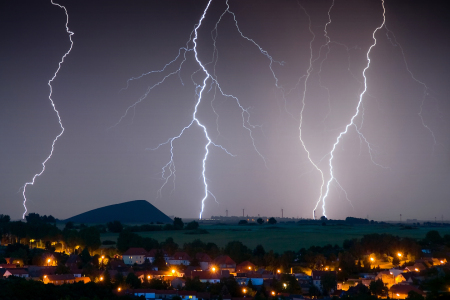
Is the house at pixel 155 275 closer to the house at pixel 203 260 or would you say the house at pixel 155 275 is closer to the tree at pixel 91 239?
the house at pixel 203 260

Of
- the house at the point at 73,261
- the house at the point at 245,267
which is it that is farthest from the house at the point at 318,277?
the house at the point at 73,261

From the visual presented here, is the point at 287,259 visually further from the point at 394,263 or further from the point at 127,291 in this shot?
the point at 127,291

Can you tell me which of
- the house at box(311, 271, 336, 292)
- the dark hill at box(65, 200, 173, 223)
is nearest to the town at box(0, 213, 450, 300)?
the house at box(311, 271, 336, 292)

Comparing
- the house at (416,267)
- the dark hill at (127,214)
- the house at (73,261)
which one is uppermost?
the dark hill at (127,214)

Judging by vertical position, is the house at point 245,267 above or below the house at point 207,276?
above

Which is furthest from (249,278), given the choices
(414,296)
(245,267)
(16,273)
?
(16,273)

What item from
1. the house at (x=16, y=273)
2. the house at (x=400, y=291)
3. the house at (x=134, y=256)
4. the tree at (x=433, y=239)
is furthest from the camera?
the tree at (x=433, y=239)

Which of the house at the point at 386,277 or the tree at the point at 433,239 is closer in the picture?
the house at the point at 386,277
